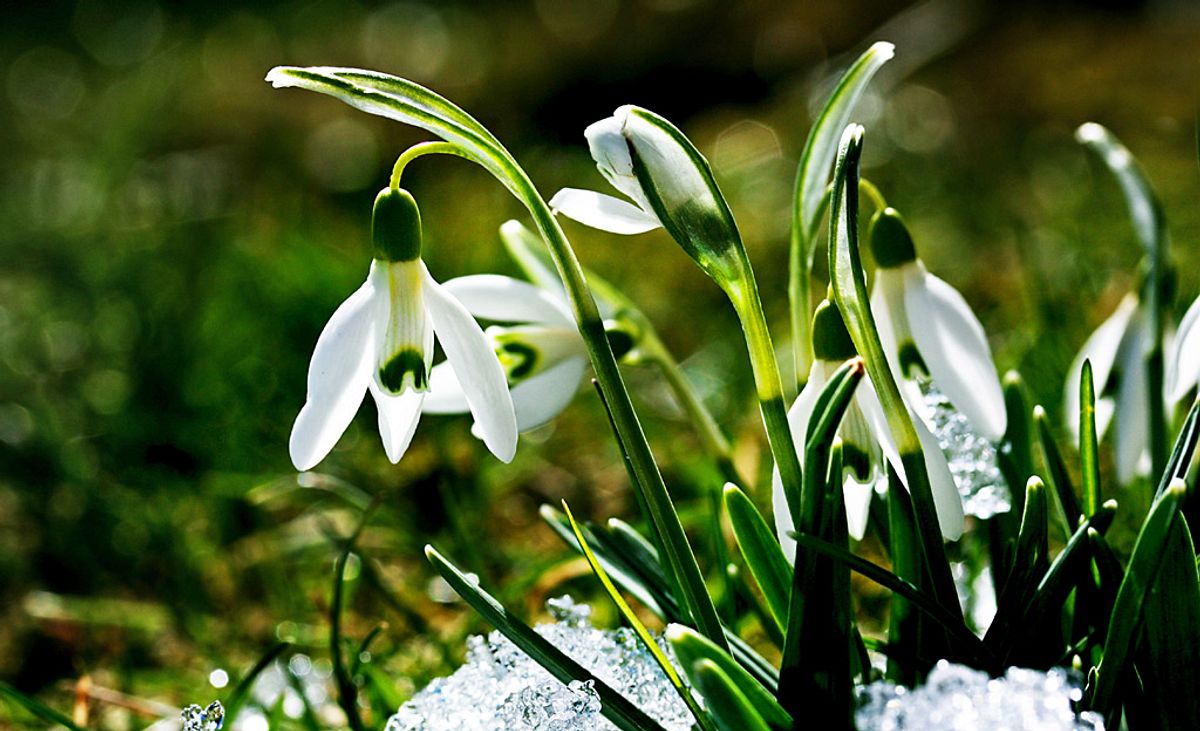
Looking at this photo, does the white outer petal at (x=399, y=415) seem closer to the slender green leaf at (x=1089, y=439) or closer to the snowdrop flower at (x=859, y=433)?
the snowdrop flower at (x=859, y=433)

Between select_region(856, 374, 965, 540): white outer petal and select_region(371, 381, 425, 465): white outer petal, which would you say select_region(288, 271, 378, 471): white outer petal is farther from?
select_region(856, 374, 965, 540): white outer petal

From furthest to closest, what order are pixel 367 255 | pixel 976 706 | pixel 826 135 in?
1. pixel 367 255
2. pixel 826 135
3. pixel 976 706

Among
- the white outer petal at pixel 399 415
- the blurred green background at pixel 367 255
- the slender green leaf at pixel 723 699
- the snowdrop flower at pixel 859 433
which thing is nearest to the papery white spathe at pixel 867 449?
the snowdrop flower at pixel 859 433

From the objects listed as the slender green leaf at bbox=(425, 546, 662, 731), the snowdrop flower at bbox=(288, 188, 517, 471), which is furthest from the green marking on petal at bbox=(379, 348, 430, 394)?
the slender green leaf at bbox=(425, 546, 662, 731)

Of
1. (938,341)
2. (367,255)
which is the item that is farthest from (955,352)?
(367,255)

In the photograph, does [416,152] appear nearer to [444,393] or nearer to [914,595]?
[444,393]
